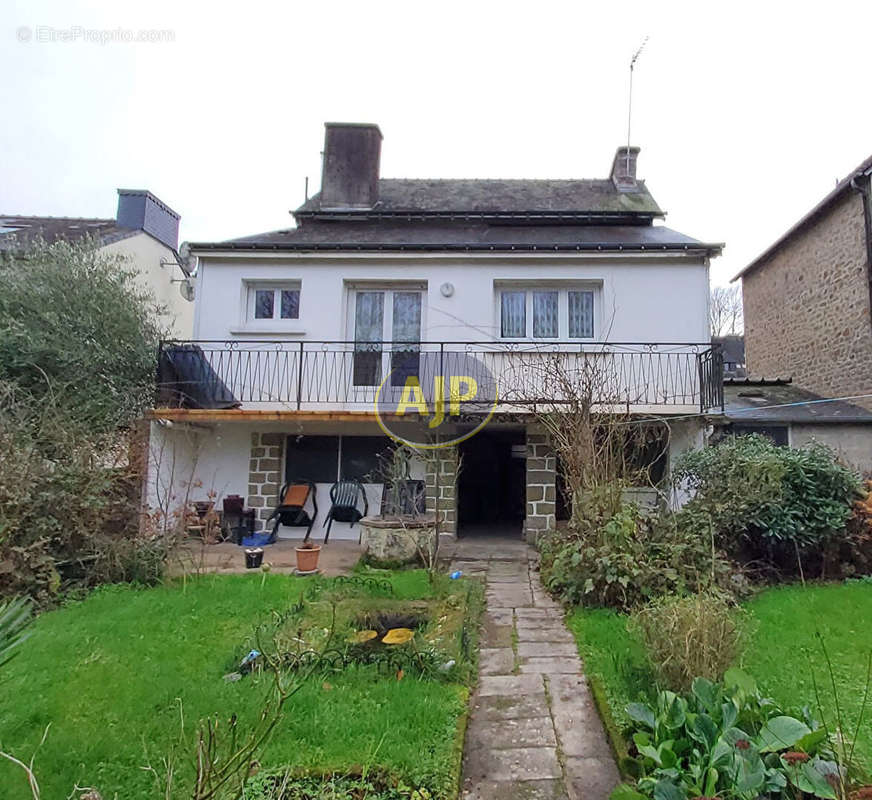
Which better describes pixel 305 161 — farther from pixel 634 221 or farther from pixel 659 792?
pixel 659 792

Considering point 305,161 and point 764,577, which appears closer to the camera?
point 764,577

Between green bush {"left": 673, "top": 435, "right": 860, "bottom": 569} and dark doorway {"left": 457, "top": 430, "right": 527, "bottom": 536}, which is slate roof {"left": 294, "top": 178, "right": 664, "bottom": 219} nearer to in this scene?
dark doorway {"left": 457, "top": 430, "right": 527, "bottom": 536}

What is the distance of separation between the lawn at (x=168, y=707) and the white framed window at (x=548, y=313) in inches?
253

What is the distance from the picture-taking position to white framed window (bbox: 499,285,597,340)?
930 centimetres

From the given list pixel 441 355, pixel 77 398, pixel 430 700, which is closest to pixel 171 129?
pixel 77 398

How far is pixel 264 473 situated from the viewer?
922 centimetres

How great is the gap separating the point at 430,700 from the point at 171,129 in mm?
8130

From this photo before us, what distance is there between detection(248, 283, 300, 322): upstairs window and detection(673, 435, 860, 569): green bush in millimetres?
7303

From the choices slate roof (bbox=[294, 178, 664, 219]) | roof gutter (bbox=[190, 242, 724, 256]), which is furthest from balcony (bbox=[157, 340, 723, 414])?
slate roof (bbox=[294, 178, 664, 219])

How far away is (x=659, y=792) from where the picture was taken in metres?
2.23

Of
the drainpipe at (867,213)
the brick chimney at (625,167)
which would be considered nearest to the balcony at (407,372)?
the drainpipe at (867,213)

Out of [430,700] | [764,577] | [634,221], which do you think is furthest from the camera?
[634,221]

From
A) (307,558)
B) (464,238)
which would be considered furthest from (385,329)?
(307,558)

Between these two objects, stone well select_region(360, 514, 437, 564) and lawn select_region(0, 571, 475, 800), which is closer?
lawn select_region(0, 571, 475, 800)
